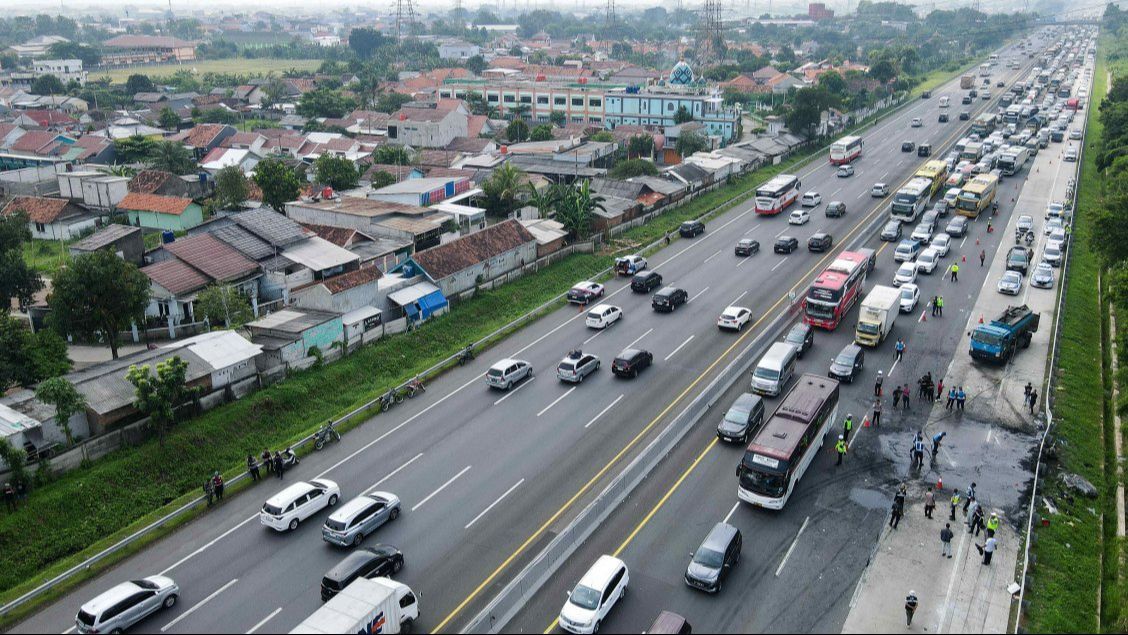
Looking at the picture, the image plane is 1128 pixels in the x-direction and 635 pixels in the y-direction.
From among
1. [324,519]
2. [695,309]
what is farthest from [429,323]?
[324,519]

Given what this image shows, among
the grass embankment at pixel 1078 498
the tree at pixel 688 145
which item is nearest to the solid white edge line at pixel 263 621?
the grass embankment at pixel 1078 498

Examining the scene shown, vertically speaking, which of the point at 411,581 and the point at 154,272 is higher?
the point at 154,272

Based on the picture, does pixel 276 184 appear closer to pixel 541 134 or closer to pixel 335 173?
pixel 335 173

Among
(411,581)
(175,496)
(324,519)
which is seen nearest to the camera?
(411,581)

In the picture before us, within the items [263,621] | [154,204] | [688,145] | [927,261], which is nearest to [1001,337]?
[927,261]

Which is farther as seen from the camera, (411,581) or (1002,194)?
(1002,194)

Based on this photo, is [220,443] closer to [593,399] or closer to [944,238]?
[593,399]

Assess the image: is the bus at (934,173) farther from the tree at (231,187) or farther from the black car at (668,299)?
the tree at (231,187)
